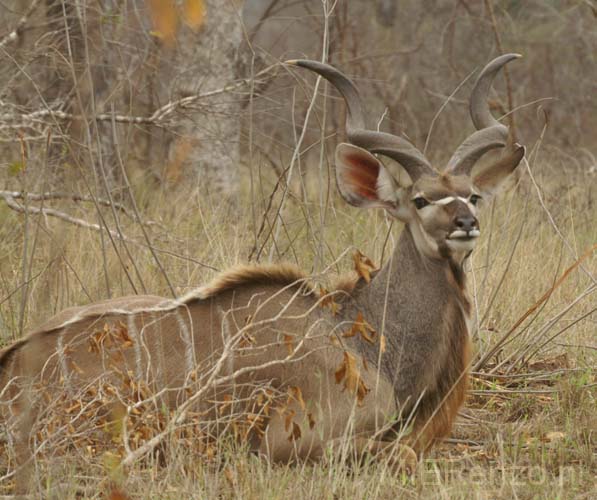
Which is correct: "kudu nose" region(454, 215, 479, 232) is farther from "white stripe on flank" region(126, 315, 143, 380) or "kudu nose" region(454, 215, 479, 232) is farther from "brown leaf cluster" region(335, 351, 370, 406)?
"white stripe on flank" region(126, 315, 143, 380)

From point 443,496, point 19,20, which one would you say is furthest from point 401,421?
point 19,20

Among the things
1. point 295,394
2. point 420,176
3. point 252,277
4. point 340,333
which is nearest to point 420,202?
point 420,176

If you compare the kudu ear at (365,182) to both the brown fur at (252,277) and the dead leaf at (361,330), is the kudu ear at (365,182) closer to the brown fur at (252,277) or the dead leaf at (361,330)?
the brown fur at (252,277)

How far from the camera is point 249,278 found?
4340 millimetres

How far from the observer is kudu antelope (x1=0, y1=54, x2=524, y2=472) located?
403 cm

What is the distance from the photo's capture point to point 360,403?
3863 millimetres

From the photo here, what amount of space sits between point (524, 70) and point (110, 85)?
330 inches

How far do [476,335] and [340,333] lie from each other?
1.31 meters

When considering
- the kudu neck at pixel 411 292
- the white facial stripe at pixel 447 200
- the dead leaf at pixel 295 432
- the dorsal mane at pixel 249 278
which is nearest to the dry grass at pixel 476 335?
the dead leaf at pixel 295 432

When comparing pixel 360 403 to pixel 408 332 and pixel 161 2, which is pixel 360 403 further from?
pixel 161 2

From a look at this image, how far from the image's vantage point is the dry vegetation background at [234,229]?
3678 millimetres

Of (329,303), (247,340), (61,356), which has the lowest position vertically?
(61,356)

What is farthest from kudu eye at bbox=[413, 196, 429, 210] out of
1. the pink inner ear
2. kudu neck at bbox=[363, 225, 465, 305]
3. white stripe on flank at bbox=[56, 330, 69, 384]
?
white stripe on flank at bbox=[56, 330, 69, 384]

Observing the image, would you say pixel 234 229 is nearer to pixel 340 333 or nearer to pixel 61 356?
pixel 340 333
